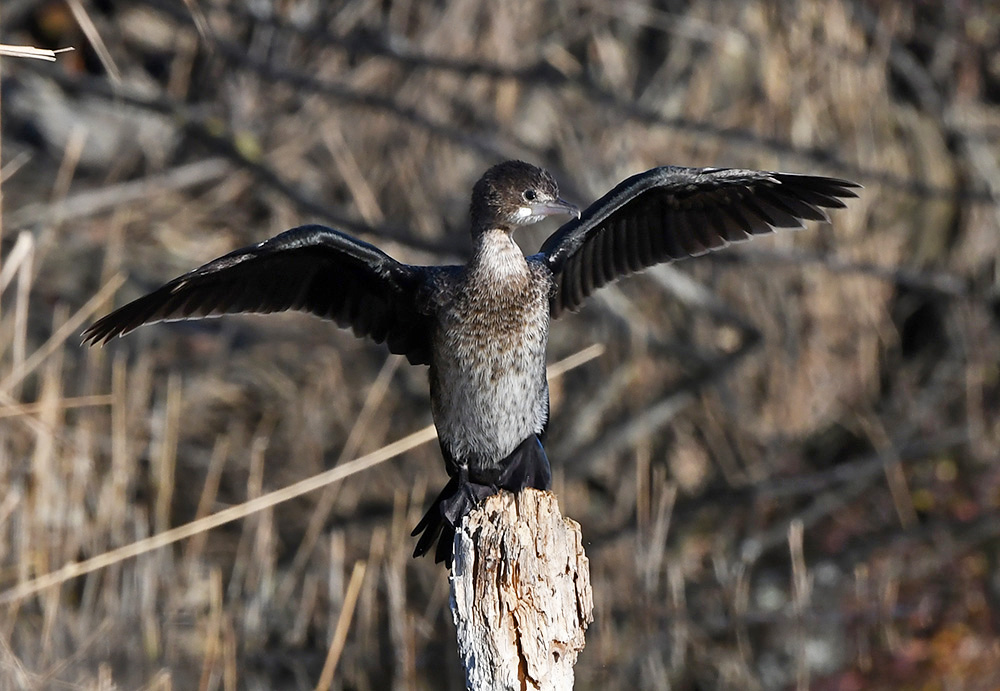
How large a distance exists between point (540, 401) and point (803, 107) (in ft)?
14.0

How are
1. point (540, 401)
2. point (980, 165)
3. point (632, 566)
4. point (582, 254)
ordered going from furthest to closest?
1. point (980, 165)
2. point (632, 566)
3. point (582, 254)
4. point (540, 401)

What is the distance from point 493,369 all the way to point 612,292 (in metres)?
3.63

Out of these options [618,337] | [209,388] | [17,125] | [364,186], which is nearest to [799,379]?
[618,337]

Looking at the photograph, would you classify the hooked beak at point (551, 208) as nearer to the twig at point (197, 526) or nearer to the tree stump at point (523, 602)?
the twig at point (197, 526)

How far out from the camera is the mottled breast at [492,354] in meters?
4.04

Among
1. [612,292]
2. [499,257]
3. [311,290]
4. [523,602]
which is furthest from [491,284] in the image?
[612,292]

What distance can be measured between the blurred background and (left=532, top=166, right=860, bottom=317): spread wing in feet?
6.83

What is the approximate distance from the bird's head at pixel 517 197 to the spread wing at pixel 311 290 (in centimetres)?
26

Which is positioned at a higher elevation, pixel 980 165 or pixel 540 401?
pixel 980 165

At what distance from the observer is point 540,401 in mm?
4168

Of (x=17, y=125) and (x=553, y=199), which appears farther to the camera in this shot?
(x=17, y=125)

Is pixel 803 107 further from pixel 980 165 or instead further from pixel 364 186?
pixel 364 186

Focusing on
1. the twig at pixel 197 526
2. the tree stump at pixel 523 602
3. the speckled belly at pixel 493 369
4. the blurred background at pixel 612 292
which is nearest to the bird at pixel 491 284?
the speckled belly at pixel 493 369

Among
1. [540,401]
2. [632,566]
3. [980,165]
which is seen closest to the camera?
[540,401]
